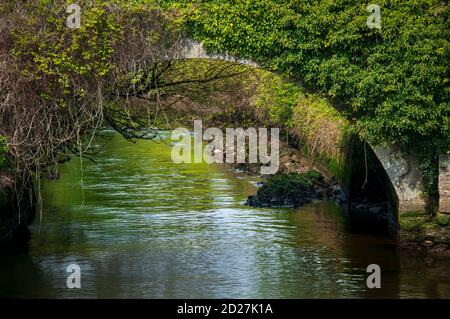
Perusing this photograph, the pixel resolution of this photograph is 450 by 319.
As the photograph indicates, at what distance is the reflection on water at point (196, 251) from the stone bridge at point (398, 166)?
1147 mm

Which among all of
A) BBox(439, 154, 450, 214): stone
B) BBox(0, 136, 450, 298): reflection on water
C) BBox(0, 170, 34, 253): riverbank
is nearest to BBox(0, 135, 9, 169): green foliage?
BBox(0, 170, 34, 253): riverbank

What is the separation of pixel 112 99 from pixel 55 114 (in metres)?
2.75

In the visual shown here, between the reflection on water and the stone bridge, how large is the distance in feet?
3.76

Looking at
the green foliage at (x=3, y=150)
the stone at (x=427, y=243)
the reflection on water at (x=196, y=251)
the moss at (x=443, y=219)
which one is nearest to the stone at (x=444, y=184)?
the moss at (x=443, y=219)

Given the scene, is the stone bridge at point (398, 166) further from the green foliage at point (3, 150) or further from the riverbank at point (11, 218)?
the riverbank at point (11, 218)

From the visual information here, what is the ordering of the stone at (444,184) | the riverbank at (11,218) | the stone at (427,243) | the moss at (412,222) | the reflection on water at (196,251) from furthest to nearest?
the riverbank at (11,218), the moss at (412,222), the stone at (427,243), the stone at (444,184), the reflection on water at (196,251)

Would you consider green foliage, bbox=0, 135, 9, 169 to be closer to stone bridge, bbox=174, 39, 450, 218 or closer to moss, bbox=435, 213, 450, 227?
stone bridge, bbox=174, 39, 450, 218

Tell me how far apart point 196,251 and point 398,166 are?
4.69 metres

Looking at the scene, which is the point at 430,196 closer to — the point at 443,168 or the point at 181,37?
the point at 443,168

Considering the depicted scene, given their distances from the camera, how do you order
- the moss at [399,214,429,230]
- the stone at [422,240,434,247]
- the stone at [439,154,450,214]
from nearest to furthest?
1. the stone at [439,154,450,214]
2. the stone at [422,240,434,247]
3. the moss at [399,214,429,230]

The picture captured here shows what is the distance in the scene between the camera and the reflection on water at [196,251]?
16.5 metres

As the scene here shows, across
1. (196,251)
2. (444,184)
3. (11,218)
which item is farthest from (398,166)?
(11,218)

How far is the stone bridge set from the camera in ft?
63.9
